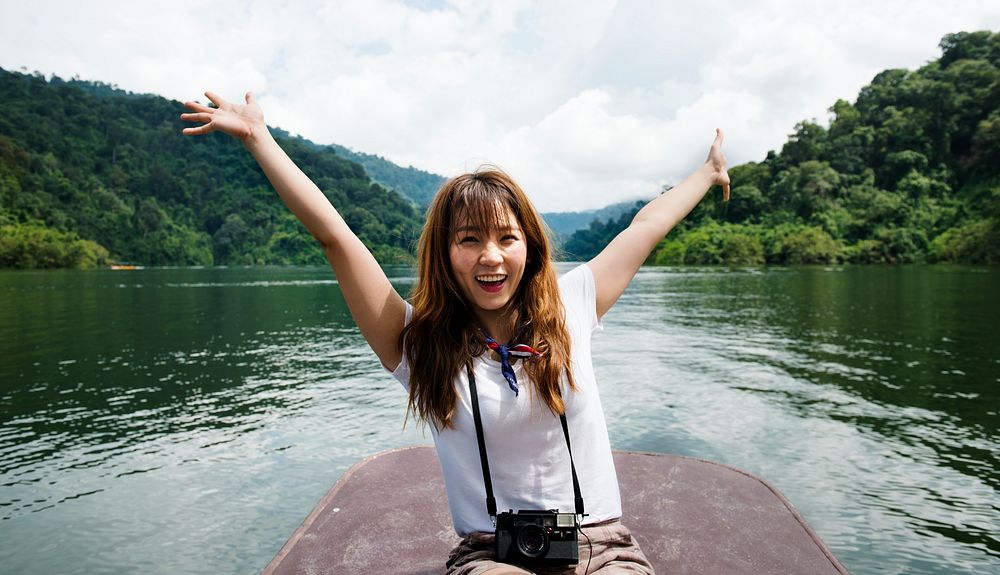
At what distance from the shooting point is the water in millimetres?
5602

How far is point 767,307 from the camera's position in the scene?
2533 centimetres

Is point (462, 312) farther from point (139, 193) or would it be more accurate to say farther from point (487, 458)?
point (139, 193)

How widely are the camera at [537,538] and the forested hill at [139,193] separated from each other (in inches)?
2953

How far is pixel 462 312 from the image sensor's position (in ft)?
6.32

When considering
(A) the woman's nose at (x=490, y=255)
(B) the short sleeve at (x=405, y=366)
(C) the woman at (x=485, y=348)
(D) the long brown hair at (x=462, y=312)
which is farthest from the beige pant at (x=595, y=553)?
(A) the woman's nose at (x=490, y=255)

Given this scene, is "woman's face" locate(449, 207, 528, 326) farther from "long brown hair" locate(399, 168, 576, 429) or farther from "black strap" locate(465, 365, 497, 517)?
"black strap" locate(465, 365, 497, 517)

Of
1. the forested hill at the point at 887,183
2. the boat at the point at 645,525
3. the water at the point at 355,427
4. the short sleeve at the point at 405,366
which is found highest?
the forested hill at the point at 887,183

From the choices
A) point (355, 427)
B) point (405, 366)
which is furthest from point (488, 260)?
point (355, 427)

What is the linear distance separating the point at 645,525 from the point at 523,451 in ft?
7.66

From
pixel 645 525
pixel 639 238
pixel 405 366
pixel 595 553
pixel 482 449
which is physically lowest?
pixel 645 525

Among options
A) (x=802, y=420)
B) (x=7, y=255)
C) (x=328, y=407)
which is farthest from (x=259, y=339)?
(x=7, y=255)

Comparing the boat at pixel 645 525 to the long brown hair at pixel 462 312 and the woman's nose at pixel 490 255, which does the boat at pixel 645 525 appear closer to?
the long brown hair at pixel 462 312

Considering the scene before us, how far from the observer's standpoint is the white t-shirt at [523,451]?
5.79 feet

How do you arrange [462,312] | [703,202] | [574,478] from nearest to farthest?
[574,478], [462,312], [703,202]
